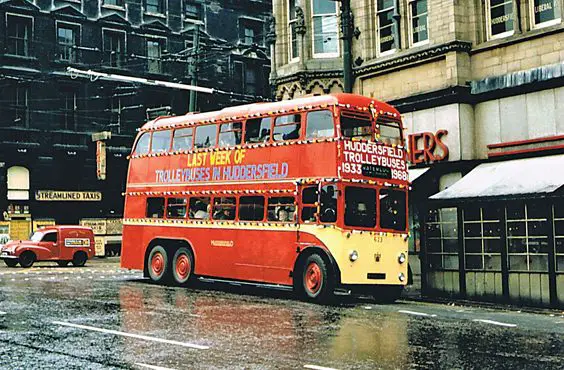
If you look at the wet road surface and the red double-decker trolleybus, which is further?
the red double-decker trolleybus

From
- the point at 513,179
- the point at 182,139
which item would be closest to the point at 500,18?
the point at 513,179

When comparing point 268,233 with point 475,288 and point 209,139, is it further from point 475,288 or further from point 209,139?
point 475,288

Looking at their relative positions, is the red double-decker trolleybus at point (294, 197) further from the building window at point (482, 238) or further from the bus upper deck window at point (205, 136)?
the building window at point (482, 238)

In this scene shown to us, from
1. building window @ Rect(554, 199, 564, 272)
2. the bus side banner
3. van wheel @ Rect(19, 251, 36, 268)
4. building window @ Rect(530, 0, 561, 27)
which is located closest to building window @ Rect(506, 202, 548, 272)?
building window @ Rect(554, 199, 564, 272)

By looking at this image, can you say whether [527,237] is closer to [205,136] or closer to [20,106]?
[205,136]

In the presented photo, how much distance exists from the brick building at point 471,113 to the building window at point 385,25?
1.5 inches

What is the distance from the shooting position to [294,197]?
19391mm

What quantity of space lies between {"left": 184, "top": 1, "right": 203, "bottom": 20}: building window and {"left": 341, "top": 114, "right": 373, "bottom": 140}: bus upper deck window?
3652 cm

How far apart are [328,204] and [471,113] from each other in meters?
6.36

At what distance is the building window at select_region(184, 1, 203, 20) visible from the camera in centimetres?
5372

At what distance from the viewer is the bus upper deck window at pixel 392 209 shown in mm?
19156

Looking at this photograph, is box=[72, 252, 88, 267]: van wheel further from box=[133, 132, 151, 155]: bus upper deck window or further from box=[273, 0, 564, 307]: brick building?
box=[273, 0, 564, 307]: brick building

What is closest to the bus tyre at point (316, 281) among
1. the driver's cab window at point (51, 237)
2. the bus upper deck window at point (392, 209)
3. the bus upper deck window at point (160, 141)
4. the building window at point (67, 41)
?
the bus upper deck window at point (392, 209)

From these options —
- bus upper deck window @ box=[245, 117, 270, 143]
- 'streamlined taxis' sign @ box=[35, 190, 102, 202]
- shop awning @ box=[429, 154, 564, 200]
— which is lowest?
shop awning @ box=[429, 154, 564, 200]
